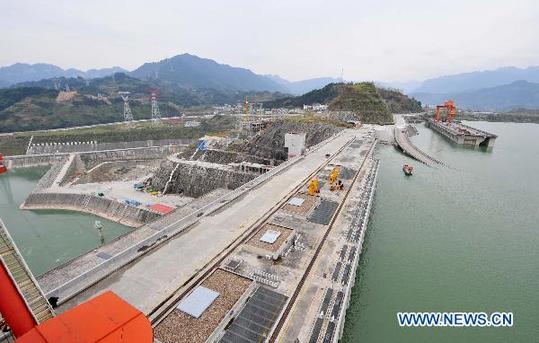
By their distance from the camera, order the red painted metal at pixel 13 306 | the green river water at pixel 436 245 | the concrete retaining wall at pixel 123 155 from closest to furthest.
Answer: the red painted metal at pixel 13 306
the green river water at pixel 436 245
the concrete retaining wall at pixel 123 155

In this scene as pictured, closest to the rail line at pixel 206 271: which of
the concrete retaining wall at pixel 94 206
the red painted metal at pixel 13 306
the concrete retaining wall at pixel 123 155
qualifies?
the red painted metal at pixel 13 306

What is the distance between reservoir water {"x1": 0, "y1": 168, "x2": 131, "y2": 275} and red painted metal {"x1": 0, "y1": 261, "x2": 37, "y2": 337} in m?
32.6

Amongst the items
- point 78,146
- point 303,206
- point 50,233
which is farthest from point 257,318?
point 78,146

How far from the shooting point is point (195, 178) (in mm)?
64625

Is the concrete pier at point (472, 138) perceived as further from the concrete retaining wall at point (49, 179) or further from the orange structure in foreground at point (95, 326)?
the concrete retaining wall at point (49, 179)

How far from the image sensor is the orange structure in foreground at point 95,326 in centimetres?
898

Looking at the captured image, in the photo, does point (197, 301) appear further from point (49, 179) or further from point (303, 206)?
point (49, 179)

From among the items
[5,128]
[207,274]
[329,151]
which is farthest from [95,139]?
[207,274]

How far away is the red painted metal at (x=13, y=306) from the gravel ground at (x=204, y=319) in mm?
6389

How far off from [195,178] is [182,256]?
4146 centimetres

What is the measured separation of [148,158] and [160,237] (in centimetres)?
8372

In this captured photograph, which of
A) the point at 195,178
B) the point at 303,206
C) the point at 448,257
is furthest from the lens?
the point at 195,178

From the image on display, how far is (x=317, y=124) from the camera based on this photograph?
90.5 metres

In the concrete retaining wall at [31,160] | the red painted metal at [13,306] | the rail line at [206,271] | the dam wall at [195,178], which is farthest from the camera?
the concrete retaining wall at [31,160]
